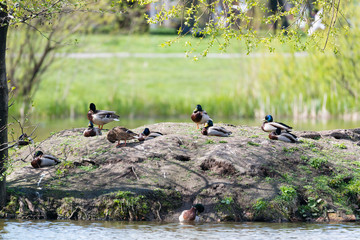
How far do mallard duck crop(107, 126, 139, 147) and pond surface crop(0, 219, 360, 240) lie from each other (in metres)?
2.66

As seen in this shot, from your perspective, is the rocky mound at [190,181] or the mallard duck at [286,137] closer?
the rocky mound at [190,181]

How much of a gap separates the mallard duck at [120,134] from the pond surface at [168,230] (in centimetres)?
266

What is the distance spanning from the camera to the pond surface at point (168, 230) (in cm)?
1239

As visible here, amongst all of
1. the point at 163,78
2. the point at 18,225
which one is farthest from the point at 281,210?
the point at 163,78

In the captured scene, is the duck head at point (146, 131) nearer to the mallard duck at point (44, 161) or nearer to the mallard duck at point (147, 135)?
the mallard duck at point (147, 135)

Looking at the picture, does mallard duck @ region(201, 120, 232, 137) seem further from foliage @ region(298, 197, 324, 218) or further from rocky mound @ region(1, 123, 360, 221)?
foliage @ region(298, 197, 324, 218)

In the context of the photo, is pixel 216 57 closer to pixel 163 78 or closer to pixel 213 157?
pixel 163 78

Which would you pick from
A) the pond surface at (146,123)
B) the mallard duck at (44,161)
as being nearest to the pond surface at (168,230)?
the mallard duck at (44,161)

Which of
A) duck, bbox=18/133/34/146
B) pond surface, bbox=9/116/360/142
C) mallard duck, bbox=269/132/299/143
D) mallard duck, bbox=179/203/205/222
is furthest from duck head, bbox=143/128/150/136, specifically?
pond surface, bbox=9/116/360/142

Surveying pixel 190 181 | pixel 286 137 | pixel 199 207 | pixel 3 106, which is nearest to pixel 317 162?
pixel 286 137

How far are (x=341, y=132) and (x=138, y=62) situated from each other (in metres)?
36.6

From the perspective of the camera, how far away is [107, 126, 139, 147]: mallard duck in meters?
15.6

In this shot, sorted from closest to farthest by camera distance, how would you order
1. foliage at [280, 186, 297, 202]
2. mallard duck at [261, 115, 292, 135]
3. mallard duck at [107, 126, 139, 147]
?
foliage at [280, 186, 297, 202] < mallard duck at [107, 126, 139, 147] < mallard duck at [261, 115, 292, 135]

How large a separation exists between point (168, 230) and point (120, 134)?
3.39 m
